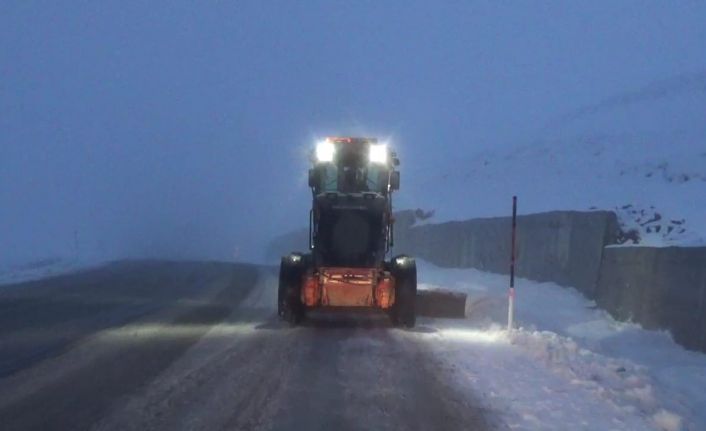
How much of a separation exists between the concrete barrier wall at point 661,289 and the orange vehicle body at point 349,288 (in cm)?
449

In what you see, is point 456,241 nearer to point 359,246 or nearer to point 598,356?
point 359,246

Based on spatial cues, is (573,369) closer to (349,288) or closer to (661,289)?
(661,289)

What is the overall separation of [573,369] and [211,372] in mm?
4679

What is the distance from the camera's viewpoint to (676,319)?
1520 cm

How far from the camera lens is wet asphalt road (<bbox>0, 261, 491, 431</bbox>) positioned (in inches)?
372

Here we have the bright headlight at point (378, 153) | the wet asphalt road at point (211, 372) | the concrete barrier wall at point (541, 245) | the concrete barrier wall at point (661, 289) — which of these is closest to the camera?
the wet asphalt road at point (211, 372)

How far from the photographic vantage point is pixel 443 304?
795 inches

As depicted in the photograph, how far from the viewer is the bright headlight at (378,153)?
63.4 ft

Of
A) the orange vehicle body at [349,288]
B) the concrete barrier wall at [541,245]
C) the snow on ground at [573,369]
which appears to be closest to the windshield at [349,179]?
the orange vehicle body at [349,288]

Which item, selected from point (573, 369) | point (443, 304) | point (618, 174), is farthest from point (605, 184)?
point (573, 369)

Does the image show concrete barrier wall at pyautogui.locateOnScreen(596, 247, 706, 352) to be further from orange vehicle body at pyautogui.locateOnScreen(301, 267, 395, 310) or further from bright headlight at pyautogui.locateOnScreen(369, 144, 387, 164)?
bright headlight at pyautogui.locateOnScreen(369, 144, 387, 164)

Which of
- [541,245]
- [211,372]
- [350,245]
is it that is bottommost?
[211,372]

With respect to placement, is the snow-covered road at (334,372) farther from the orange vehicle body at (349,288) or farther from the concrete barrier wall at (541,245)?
the concrete barrier wall at (541,245)

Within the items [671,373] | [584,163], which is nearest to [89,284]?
[671,373]
